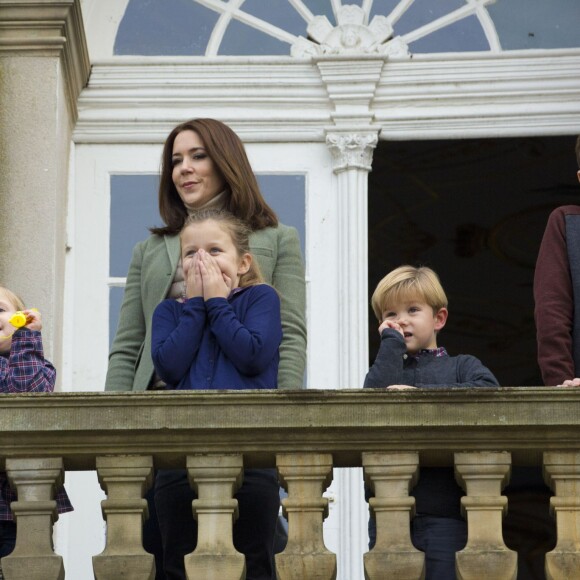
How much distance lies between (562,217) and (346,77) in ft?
8.39

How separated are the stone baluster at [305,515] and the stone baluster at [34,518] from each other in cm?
68

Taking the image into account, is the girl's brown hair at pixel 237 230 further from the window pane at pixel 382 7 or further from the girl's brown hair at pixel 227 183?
the window pane at pixel 382 7

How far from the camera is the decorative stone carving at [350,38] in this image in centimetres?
983

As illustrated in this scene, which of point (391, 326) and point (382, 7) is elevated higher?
point (382, 7)

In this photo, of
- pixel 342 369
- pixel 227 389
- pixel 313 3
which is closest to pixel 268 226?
pixel 227 389

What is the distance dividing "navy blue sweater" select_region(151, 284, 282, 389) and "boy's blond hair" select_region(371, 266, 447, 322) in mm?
494

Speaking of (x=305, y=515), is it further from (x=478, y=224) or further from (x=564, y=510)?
(x=478, y=224)

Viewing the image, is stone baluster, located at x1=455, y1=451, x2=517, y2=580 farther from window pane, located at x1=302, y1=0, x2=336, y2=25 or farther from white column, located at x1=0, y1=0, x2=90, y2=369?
window pane, located at x1=302, y1=0, x2=336, y2=25

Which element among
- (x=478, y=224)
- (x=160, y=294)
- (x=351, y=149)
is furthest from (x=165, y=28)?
(x=478, y=224)

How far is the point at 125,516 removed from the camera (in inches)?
253

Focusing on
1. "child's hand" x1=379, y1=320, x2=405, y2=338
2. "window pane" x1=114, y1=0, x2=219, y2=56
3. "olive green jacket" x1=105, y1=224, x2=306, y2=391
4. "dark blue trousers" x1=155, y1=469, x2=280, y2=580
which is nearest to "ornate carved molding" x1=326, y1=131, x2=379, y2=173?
"window pane" x1=114, y1=0, x2=219, y2=56

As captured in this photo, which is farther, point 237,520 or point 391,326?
point 391,326

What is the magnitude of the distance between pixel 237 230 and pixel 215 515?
1.07 m

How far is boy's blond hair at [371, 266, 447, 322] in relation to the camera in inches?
280
